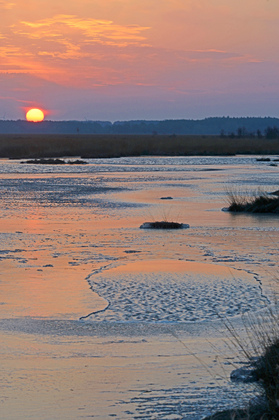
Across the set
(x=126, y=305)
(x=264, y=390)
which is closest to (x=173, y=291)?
(x=126, y=305)

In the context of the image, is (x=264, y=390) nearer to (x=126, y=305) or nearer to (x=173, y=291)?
(x=126, y=305)

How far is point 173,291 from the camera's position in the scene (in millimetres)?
9781

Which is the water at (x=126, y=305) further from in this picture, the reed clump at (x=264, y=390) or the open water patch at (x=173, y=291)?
the reed clump at (x=264, y=390)

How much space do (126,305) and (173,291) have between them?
1006 millimetres

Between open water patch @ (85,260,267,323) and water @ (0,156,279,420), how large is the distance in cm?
2

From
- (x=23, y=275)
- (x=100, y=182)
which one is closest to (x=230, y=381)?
(x=23, y=275)

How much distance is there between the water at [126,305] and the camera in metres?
5.88

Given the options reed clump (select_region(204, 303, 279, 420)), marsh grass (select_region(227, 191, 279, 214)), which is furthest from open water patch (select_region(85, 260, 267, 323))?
marsh grass (select_region(227, 191, 279, 214))

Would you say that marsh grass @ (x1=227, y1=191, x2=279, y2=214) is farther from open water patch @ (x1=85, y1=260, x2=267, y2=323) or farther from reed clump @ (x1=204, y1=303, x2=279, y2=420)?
reed clump @ (x1=204, y1=303, x2=279, y2=420)

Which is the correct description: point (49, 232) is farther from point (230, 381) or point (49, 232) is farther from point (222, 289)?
point (230, 381)

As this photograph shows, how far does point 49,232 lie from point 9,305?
7.08 m

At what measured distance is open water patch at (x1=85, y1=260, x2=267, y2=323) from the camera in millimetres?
8547

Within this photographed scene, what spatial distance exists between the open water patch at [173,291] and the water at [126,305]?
0.02m

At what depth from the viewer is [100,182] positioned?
34.7m
